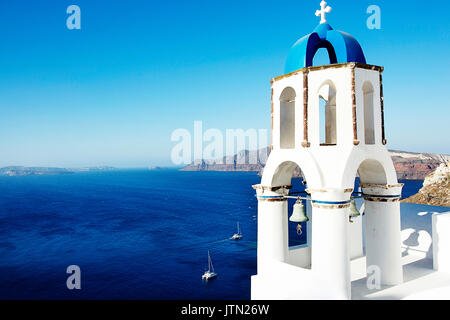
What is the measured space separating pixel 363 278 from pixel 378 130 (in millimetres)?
5071

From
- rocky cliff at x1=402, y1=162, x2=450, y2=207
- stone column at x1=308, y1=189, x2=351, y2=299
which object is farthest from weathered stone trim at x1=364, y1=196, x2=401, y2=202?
rocky cliff at x1=402, y1=162, x2=450, y2=207

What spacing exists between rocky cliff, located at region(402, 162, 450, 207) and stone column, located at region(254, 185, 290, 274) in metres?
25.0

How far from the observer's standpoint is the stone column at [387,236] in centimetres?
984

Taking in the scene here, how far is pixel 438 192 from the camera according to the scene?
116 feet

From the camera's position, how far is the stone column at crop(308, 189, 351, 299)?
8469 millimetres

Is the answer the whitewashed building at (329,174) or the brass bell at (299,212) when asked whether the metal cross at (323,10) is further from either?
the brass bell at (299,212)

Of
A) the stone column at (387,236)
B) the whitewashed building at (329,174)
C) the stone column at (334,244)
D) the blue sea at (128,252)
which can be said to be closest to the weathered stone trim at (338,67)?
the whitewashed building at (329,174)

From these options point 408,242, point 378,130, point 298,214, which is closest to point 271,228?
point 298,214

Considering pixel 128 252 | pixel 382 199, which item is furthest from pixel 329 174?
pixel 128 252

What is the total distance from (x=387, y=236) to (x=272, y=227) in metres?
3.57

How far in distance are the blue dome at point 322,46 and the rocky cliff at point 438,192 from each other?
84.5 feet

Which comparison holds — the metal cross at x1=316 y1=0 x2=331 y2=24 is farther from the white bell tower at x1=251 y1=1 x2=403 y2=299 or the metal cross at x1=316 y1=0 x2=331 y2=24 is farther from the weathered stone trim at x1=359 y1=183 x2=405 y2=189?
the weathered stone trim at x1=359 y1=183 x2=405 y2=189

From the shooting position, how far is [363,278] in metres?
10.7

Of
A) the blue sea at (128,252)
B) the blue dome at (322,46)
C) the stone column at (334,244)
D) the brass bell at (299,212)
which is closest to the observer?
the stone column at (334,244)
